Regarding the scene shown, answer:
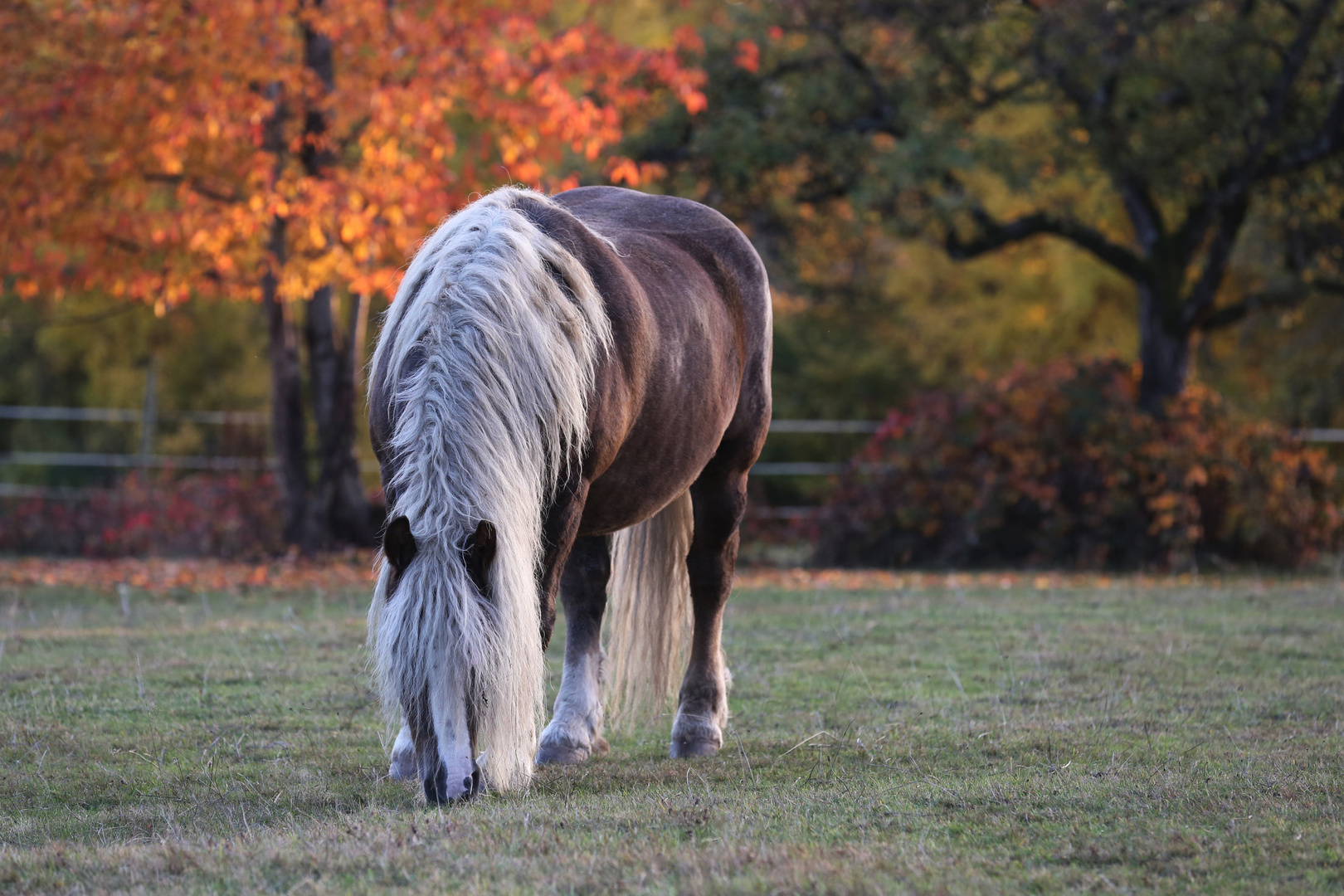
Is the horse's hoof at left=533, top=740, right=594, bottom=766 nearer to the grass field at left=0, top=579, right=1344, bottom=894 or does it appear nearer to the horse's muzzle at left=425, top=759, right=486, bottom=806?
the grass field at left=0, top=579, right=1344, bottom=894

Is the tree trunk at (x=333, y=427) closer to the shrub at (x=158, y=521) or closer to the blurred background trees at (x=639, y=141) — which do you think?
the blurred background trees at (x=639, y=141)

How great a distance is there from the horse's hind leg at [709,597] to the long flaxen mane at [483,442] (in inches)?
42.0

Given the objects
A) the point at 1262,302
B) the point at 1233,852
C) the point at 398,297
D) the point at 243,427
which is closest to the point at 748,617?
the point at 398,297

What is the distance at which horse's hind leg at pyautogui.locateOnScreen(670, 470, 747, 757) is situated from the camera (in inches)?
169

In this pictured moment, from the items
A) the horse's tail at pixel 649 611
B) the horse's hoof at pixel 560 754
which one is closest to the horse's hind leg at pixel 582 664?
the horse's hoof at pixel 560 754

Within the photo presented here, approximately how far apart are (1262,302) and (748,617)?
7223 mm

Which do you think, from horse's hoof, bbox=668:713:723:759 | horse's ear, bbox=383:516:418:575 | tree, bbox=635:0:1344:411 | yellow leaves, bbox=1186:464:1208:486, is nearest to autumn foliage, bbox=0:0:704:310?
tree, bbox=635:0:1344:411

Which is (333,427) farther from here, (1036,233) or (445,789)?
(445,789)

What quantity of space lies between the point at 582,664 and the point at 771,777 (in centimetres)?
87

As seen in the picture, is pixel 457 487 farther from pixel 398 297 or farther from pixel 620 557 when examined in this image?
pixel 620 557

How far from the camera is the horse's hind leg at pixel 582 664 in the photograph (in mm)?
4109

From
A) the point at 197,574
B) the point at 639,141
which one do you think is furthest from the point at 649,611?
the point at 639,141

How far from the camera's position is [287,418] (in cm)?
1127

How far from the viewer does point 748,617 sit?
7.77m
